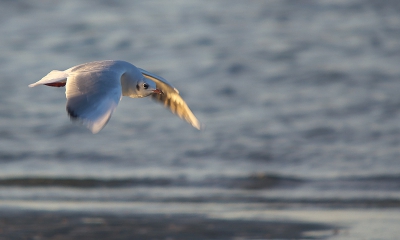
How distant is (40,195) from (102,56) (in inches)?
192

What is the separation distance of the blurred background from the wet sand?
14cm

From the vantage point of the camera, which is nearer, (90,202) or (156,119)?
(90,202)

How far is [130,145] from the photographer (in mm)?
8273

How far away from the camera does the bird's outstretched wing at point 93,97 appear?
151 inches

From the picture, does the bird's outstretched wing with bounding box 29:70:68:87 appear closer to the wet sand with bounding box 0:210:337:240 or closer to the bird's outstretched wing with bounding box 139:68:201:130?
the bird's outstretched wing with bounding box 139:68:201:130

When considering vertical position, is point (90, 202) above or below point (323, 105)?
below

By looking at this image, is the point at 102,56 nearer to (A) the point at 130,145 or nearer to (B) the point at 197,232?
(A) the point at 130,145

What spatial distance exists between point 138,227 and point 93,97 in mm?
2092

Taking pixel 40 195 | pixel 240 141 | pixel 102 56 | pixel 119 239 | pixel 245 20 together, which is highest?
pixel 245 20

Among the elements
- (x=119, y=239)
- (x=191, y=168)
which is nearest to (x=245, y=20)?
(x=191, y=168)

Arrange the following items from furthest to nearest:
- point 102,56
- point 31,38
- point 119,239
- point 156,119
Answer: point 31,38
point 102,56
point 156,119
point 119,239

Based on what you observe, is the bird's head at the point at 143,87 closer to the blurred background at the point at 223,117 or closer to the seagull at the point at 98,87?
the seagull at the point at 98,87

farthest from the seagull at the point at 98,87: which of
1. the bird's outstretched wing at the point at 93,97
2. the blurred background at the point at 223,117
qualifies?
the blurred background at the point at 223,117

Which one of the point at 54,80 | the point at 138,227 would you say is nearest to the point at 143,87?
the point at 54,80
